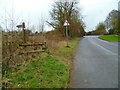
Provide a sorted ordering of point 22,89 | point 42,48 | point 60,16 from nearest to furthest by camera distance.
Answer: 1. point 22,89
2. point 42,48
3. point 60,16

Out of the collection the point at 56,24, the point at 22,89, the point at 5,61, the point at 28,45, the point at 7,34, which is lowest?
the point at 22,89

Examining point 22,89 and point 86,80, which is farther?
point 86,80

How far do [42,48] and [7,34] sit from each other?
300 cm

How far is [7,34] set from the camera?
4.26m

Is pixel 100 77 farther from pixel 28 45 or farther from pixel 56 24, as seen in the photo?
pixel 56 24

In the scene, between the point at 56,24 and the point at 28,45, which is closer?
the point at 28,45

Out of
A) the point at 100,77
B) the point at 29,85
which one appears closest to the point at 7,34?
the point at 29,85

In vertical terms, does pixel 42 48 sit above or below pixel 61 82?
above

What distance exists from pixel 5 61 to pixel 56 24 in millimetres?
21195

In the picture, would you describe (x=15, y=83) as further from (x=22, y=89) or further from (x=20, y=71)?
(x=20, y=71)

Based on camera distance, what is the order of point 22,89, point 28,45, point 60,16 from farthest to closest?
point 60,16, point 28,45, point 22,89

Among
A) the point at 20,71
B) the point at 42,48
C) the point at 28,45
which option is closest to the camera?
the point at 20,71

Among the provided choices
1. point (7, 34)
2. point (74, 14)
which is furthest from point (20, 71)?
point (74, 14)

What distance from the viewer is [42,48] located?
6.98m
